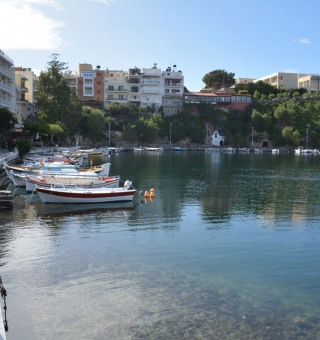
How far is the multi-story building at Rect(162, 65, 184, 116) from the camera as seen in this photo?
465 feet

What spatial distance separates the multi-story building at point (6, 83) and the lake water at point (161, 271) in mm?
45160

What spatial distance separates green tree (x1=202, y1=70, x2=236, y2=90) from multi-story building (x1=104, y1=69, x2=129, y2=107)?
43.0 meters

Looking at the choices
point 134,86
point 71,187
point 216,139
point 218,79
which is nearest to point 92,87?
point 134,86

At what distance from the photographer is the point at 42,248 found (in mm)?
22844

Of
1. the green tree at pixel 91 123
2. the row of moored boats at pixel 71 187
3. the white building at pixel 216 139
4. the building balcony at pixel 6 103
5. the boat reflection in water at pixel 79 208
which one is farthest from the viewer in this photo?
the white building at pixel 216 139

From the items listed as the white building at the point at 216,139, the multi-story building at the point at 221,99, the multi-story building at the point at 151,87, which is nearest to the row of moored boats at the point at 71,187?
the multi-story building at the point at 151,87

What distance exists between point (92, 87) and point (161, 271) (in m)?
125

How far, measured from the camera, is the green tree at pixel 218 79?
552 feet

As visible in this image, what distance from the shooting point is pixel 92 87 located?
138500 mm

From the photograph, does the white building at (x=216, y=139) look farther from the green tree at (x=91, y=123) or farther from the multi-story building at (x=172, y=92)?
the green tree at (x=91, y=123)

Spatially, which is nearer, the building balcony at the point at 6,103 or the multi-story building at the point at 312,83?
the building balcony at the point at 6,103

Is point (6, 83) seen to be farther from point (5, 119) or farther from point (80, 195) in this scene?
point (80, 195)

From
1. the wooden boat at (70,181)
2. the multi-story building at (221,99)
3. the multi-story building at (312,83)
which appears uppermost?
the multi-story building at (312,83)

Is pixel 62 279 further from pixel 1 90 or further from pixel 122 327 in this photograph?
pixel 1 90
